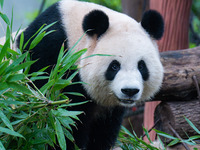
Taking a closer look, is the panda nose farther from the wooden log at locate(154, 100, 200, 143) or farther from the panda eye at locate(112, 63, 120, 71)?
the wooden log at locate(154, 100, 200, 143)

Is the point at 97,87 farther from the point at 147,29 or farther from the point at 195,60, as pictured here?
the point at 195,60

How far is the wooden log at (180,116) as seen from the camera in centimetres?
300

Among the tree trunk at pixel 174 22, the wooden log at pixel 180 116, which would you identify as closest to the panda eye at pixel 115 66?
the wooden log at pixel 180 116

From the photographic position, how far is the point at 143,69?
2402mm

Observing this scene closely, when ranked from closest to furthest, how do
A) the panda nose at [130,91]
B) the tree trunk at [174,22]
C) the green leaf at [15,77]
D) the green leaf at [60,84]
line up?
the green leaf at [15,77] → the green leaf at [60,84] → the panda nose at [130,91] → the tree trunk at [174,22]

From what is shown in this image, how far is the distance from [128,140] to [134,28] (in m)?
1.08

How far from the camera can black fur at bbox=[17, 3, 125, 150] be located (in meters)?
2.52

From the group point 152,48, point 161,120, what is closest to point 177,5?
point 161,120

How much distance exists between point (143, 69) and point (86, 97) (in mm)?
488

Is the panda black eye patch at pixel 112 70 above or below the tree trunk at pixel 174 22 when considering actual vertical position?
above

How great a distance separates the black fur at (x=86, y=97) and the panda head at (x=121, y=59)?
0.12 ft

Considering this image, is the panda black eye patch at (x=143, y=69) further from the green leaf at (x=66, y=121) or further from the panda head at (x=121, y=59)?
the green leaf at (x=66, y=121)

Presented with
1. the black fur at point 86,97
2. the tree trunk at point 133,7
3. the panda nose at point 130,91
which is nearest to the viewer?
the panda nose at point 130,91

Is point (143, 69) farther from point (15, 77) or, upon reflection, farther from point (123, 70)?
point (15, 77)
